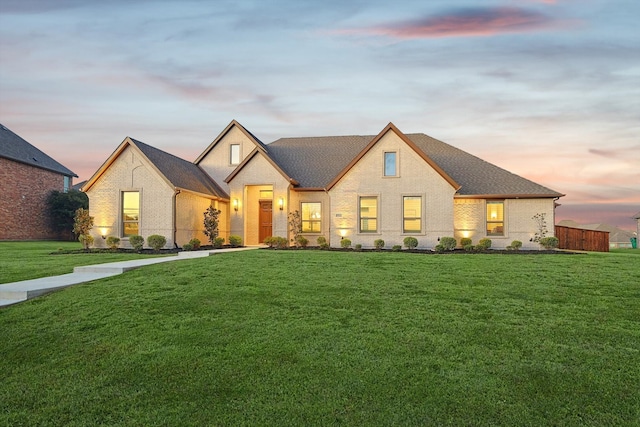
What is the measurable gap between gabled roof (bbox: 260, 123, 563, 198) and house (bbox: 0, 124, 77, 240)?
22354 millimetres

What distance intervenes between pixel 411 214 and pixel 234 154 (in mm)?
11174

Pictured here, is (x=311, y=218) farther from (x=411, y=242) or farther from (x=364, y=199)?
(x=411, y=242)

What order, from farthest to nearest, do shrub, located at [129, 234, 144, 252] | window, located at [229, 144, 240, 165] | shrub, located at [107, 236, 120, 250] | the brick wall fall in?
1. the brick wall
2. window, located at [229, 144, 240, 165]
3. shrub, located at [107, 236, 120, 250]
4. shrub, located at [129, 234, 144, 252]

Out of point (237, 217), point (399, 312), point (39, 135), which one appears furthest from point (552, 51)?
point (39, 135)

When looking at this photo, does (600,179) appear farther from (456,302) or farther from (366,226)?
(456,302)

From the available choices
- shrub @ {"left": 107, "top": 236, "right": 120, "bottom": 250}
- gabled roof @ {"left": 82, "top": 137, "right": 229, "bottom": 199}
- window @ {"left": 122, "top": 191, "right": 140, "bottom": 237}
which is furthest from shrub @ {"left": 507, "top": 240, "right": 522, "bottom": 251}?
shrub @ {"left": 107, "top": 236, "right": 120, "bottom": 250}

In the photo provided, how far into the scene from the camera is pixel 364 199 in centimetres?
2067

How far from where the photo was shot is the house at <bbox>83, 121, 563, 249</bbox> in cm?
1986

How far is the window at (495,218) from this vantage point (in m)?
20.5

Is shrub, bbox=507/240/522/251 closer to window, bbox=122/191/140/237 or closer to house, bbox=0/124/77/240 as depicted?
window, bbox=122/191/140/237

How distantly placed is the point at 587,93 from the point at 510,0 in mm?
9675

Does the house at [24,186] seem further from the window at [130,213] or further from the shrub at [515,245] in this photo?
the shrub at [515,245]

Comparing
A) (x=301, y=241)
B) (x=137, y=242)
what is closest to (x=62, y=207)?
(x=137, y=242)

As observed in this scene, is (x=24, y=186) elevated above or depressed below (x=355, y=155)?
below
